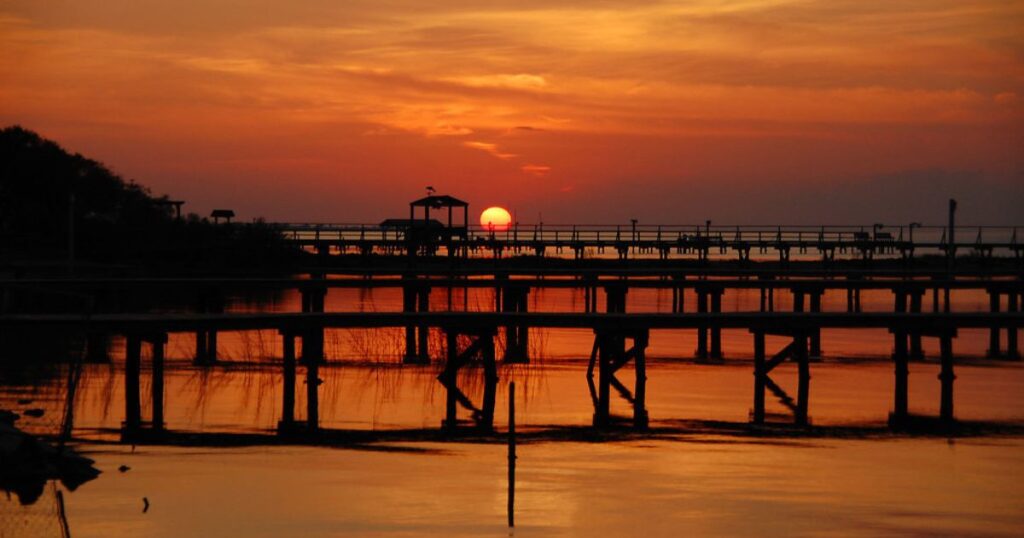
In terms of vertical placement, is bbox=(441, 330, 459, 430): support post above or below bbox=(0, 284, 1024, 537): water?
above

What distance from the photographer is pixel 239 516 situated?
67.4 feet

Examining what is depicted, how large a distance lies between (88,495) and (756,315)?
1484 cm

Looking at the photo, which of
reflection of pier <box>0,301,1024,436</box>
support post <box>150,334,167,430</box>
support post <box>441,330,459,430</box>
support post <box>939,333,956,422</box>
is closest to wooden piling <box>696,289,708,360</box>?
reflection of pier <box>0,301,1024,436</box>

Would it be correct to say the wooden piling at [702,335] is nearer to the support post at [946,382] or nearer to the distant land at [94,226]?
the support post at [946,382]

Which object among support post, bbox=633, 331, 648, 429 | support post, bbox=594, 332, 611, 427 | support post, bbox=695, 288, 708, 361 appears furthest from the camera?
support post, bbox=695, 288, 708, 361

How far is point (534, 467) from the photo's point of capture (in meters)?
24.1

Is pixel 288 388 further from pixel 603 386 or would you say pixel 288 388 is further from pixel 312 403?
pixel 603 386

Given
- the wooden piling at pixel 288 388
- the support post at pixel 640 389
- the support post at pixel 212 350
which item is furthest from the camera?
the support post at pixel 212 350

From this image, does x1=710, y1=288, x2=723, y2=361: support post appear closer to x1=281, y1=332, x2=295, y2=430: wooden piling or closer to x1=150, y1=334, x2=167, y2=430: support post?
A: x1=281, y1=332, x2=295, y2=430: wooden piling

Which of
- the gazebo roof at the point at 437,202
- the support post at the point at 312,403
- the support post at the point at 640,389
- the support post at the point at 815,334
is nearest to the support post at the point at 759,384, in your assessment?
the support post at the point at 640,389

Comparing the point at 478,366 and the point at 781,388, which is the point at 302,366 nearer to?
the point at 478,366

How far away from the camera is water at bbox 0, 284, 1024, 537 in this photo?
20.4m

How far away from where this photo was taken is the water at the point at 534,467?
803 inches

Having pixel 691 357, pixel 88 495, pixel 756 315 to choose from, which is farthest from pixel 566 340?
pixel 88 495
